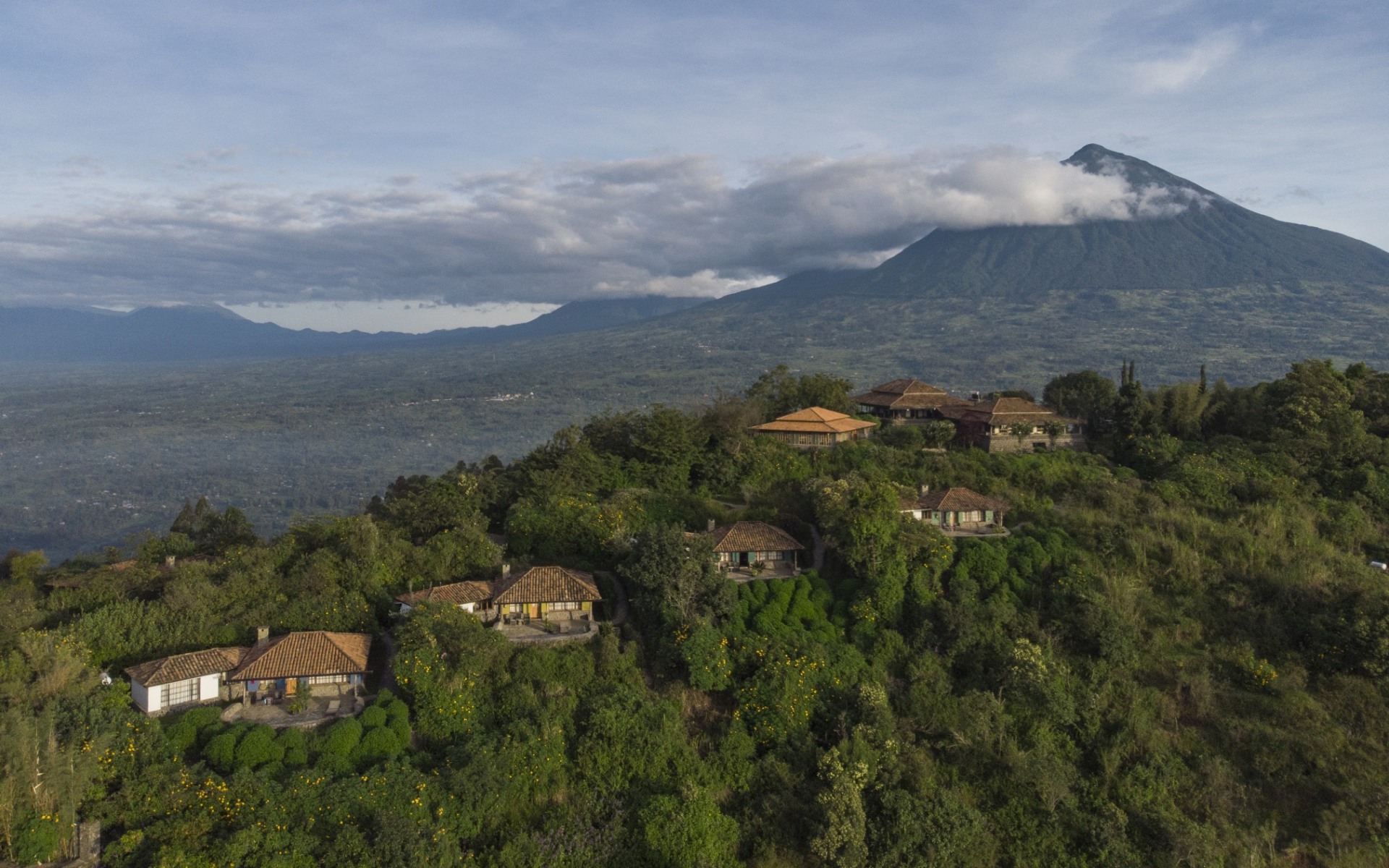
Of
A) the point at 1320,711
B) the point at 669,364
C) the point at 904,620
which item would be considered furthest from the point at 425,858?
the point at 669,364

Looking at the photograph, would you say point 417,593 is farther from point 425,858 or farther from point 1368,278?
point 1368,278

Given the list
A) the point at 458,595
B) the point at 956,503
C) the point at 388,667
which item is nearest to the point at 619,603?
the point at 458,595

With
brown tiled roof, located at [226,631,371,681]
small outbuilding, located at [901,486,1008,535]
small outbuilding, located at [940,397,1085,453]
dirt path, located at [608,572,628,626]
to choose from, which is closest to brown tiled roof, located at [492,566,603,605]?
dirt path, located at [608,572,628,626]

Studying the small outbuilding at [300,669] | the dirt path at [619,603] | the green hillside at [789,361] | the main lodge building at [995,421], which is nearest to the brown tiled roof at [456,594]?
the small outbuilding at [300,669]

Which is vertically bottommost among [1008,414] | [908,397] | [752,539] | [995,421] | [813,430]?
[752,539]

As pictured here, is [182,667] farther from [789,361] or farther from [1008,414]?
[789,361]

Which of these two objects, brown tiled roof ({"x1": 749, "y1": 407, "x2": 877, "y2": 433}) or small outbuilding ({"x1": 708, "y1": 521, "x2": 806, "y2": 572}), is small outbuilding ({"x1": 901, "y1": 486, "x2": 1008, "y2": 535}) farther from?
brown tiled roof ({"x1": 749, "y1": 407, "x2": 877, "y2": 433})
